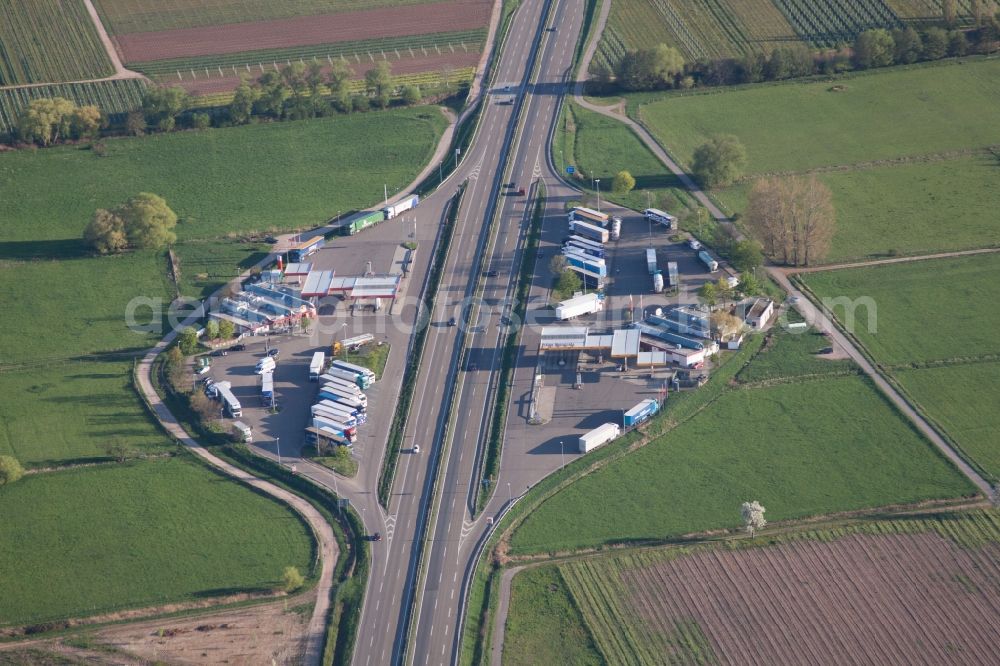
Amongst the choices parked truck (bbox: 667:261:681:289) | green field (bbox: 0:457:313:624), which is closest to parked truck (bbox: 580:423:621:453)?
parked truck (bbox: 667:261:681:289)

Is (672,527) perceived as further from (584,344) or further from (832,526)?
(584,344)

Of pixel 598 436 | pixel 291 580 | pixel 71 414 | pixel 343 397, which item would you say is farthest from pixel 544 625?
pixel 71 414

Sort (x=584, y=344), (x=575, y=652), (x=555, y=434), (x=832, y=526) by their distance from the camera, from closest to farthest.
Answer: (x=575, y=652) < (x=832, y=526) < (x=555, y=434) < (x=584, y=344)

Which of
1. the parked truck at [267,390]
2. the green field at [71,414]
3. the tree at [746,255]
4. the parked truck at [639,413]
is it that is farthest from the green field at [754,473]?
the green field at [71,414]

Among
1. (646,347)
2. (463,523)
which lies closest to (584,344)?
(646,347)

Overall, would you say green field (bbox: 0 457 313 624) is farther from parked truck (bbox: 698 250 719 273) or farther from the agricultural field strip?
parked truck (bbox: 698 250 719 273)

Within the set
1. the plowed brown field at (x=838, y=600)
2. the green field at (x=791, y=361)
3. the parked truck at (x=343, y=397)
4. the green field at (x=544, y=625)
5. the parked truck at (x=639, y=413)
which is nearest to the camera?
the plowed brown field at (x=838, y=600)

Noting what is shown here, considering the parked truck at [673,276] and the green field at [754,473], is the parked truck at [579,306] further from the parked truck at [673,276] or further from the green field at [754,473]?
the green field at [754,473]
